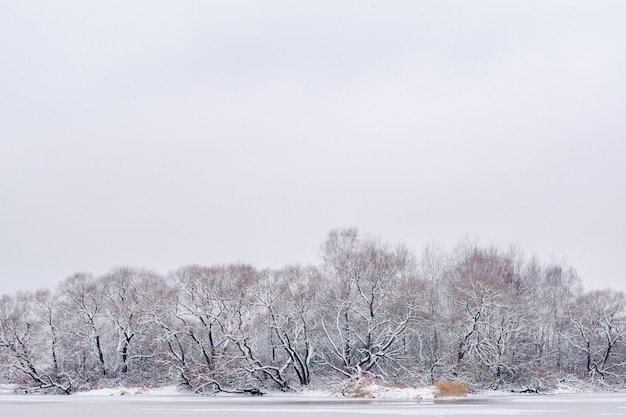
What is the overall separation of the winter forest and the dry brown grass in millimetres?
3046

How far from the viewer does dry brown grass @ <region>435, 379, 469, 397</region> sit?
4950 cm

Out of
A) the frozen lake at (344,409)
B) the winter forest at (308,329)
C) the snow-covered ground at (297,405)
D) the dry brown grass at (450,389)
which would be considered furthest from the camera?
the winter forest at (308,329)

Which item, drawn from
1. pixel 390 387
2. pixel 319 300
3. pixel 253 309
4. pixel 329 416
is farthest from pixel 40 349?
pixel 329 416

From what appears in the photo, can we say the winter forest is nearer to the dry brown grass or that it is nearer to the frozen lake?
the dry brown grass

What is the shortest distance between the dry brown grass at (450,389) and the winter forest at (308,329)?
3046 millimetres

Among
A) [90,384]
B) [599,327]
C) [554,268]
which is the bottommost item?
[90,384]

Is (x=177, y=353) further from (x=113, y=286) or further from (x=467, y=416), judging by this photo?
(x=467, y=416)

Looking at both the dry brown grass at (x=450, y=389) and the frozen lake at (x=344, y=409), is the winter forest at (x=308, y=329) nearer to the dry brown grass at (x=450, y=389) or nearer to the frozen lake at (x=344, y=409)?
A: the dry brown grass at (x=450, y=389)

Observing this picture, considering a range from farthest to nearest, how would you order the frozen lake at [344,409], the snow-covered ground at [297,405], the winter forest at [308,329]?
the winter forest at [308,329] → the snow-covered ground at [297,405] → the frozen lake at [344,409]

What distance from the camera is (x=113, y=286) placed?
69875mm

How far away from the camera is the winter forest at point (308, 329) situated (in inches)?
2238

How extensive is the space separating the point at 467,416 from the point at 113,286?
48.7 metres

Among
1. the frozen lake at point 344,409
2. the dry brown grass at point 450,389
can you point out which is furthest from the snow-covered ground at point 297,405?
the dry brown grass at point 450,389

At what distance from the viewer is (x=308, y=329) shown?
59375mm
